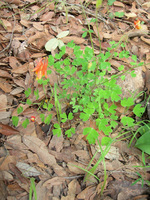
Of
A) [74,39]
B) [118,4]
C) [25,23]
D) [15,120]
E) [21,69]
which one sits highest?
[118,4]

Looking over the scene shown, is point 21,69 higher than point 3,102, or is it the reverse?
point 21,69

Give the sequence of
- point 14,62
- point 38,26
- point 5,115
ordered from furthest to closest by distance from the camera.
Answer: point 38,26 → point 14,62 → point 5,115

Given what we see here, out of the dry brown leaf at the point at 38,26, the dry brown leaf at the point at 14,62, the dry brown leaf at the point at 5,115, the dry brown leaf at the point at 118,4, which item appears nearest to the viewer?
the dry brown leaf at the point at 5,115

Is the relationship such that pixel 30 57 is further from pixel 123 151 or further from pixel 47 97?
pixel 123 151

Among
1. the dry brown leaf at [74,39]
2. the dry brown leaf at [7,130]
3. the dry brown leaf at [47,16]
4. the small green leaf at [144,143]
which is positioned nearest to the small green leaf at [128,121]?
the small green leaf at [144,143]

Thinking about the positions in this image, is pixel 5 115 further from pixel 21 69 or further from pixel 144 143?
pixel 144 143

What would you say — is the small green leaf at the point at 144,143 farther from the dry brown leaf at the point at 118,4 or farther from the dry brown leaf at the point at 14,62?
the dry brown leaf at the point at 118,4

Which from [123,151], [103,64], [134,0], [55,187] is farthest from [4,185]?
[134,0]

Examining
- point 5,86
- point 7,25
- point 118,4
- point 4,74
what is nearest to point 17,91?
point 5,86
